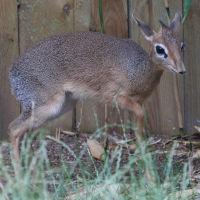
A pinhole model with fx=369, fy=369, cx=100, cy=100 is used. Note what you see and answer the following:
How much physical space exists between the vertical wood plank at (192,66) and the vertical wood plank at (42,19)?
1.42 metres

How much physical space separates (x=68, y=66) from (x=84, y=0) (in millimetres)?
1033

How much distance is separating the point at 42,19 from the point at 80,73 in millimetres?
1001

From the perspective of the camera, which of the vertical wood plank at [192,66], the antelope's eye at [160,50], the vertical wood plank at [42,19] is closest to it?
the antelope's eye at [160,50]

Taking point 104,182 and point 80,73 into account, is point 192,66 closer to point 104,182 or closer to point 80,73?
point 80,73

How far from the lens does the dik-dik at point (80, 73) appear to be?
3793 millimetres

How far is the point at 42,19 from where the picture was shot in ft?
14.7

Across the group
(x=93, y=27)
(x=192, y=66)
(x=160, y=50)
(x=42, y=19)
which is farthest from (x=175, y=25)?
(x=42, y=19)

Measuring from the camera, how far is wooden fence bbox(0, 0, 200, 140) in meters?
4.43

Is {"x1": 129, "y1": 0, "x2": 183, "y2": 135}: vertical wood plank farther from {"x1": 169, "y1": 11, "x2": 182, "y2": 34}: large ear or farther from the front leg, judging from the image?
the front leg

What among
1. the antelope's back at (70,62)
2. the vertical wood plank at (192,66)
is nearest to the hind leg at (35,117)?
the antelope's back at (70,62)

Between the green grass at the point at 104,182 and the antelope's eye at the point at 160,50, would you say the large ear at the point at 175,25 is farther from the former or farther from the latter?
the green grass at the point at 104,182

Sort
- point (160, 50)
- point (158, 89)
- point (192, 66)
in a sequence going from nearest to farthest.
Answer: point (160, 50)
point (192, 66)
point (158, 89)

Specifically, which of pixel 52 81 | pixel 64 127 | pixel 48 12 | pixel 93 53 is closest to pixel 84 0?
pixel 48 12

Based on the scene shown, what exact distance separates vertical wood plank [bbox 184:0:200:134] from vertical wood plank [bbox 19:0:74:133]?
142cm
